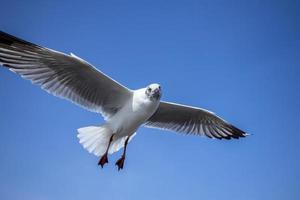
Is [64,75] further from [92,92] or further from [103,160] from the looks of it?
[103,160]

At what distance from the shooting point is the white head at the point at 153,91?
508cm

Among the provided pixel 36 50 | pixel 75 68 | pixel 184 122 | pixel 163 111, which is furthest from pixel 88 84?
pixel 184 122

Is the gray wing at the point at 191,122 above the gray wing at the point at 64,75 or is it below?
above

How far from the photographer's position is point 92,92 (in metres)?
5.57

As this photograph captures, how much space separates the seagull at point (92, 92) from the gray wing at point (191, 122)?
0.05 metres

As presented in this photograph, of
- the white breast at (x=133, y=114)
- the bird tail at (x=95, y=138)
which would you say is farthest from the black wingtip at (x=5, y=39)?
the white breast at (x=133, y=114)

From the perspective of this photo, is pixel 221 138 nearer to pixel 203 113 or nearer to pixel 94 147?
pixel 203 113

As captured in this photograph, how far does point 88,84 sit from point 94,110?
37 cm

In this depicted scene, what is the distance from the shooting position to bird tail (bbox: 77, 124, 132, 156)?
5.47m

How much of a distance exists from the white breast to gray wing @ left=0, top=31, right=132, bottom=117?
184 mm

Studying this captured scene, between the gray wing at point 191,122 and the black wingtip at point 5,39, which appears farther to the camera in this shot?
the gray wing at point 191,122

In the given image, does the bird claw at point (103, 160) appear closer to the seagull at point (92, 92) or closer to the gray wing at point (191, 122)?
the seagull at point (92, 92)

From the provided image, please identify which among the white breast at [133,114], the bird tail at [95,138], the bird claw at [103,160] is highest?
the white breast at [133,114]

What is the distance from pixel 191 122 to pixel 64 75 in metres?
1.91
